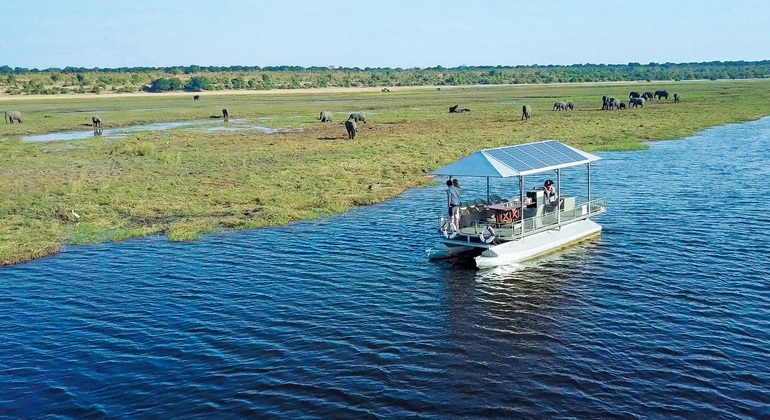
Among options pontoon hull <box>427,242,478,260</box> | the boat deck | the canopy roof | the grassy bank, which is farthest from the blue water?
the grassy bank

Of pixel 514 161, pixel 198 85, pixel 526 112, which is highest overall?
pixel 198 85

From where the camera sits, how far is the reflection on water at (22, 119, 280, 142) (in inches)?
2472

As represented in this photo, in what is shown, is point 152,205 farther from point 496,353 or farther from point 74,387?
point 496,353

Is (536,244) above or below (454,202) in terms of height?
below

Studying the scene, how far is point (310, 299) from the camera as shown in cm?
2036

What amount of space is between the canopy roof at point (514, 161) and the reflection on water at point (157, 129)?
4115 centimetres

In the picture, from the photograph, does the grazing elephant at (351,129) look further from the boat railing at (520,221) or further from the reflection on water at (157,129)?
the boat railing at (520,221)

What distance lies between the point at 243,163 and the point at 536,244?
25.2m

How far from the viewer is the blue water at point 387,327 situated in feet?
47.2

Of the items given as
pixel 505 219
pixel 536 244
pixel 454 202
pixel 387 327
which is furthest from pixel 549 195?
pixel 387 327

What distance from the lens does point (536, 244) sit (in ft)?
79.5

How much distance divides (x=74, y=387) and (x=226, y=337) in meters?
3.73

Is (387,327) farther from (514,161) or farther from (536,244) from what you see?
(514,161)

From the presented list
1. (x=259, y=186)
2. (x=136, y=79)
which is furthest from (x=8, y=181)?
(x=136, y=79)
